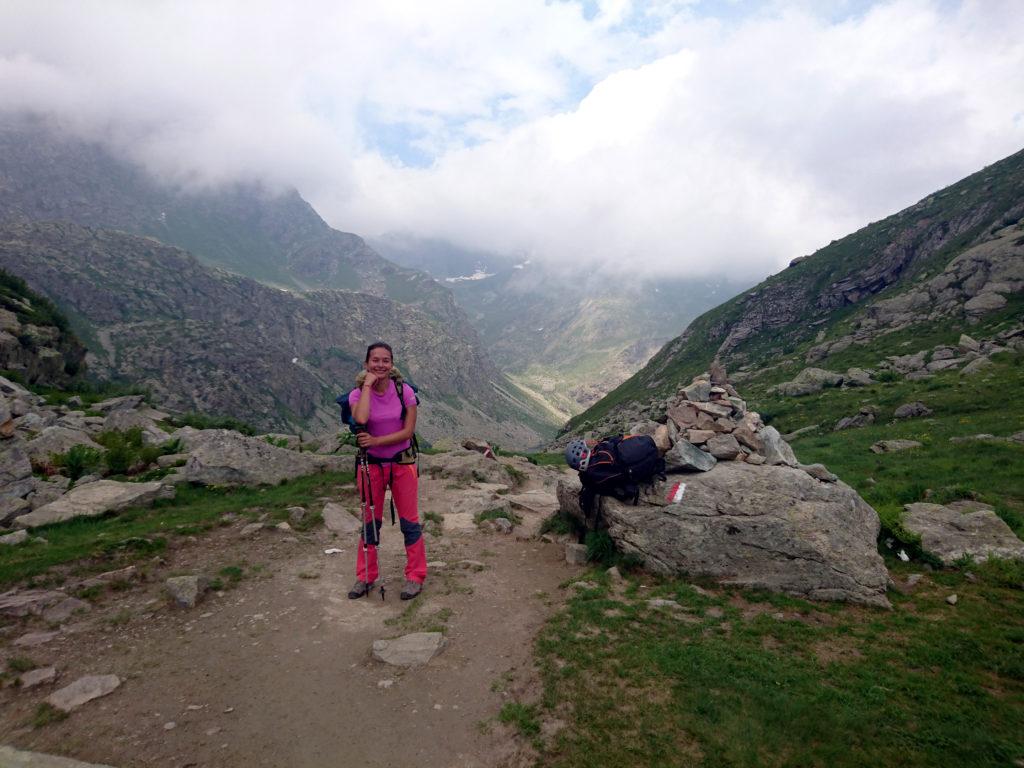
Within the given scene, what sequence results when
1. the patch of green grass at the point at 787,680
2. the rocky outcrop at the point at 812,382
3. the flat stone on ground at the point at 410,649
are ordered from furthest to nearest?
the rocky outcrop at the point at 812,382 → the flat stone on ground at the point at 410,649 → the patch of green grass at the point at 787,680

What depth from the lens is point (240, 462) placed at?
1895 cm

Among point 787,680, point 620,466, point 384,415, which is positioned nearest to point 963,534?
point 787,680

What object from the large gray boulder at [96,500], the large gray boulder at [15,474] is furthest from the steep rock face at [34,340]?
A: the large gray boulder at [96,500]

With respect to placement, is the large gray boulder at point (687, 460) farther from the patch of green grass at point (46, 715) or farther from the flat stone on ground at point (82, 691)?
the patch of green grass at point (46, 715)

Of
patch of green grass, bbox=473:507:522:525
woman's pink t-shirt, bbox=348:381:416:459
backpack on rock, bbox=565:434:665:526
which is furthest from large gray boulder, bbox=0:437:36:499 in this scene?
backpack on rock, bbox=565:434:665:526

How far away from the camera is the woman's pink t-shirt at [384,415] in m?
10.4

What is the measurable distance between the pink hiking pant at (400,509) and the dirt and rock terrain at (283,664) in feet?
2.04

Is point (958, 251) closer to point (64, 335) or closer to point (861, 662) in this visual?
point (861, 662)

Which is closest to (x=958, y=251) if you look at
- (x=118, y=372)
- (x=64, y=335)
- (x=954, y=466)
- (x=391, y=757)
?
(x=954, y=466)

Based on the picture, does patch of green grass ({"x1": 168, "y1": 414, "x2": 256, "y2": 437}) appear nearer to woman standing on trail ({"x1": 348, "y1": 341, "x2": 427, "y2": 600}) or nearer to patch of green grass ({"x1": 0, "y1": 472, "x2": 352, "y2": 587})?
patch of green grass ({"x1": 0, "y1": 472, "x2": 352, "y2": 587})

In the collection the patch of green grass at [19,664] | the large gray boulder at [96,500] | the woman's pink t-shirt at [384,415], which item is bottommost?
the patch of green grass at [19,664]

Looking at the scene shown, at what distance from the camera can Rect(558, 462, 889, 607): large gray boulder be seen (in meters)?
11.0

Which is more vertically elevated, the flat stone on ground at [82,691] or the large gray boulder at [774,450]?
the large gray boulder at [774,450]

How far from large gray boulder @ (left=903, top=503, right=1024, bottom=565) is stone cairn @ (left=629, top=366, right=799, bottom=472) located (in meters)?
3.63
